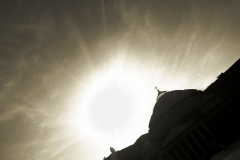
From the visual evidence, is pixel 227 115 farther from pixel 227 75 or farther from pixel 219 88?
pixel 227 75

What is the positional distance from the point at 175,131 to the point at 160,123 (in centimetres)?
467

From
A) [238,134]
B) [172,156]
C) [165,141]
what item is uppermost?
[165,141]

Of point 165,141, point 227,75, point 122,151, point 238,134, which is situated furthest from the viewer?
point 122,151

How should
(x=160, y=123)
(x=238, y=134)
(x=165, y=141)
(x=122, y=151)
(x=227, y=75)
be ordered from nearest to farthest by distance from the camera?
(x=238, y=134), (x=227, y=75), (x=165, y=141), (x=160, y=123), (x=122, y=151)

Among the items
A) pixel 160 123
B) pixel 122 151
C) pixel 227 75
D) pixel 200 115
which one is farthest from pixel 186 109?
pixel 122 151

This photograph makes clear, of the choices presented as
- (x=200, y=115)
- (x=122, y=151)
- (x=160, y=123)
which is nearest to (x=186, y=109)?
(x=200, y=115)

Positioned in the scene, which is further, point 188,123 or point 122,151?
point 122,151

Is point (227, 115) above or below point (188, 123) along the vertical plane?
below

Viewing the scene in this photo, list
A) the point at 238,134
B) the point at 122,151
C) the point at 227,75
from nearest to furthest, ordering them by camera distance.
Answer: the point at 238,134, the point at 227,75, the point at 122,151

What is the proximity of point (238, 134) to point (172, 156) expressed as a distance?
8021 mm

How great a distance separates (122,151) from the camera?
35.4 m

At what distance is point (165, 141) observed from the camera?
76.3ft

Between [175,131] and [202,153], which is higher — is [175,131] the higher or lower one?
the higher one

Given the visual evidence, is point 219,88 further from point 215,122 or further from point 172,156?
point 172,156
